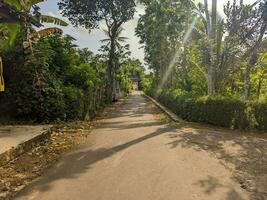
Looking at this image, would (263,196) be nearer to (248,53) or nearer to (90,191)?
(90,191)

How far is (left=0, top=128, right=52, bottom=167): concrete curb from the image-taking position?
Answer: 769 centimetres

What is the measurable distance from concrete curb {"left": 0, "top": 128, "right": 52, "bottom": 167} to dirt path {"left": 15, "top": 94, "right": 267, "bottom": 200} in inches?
43.2

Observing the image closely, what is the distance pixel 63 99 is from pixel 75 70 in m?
3.00

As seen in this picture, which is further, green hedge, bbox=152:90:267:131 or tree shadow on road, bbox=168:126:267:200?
green hedge, bbox=152:90:267:131

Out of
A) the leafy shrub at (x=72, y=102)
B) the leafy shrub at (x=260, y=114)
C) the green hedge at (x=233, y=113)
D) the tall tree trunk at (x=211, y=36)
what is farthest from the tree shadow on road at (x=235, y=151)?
the leafy shrub at (x=72, y=102)

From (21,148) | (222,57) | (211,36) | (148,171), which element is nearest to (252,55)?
(222,57)

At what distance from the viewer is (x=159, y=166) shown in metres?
7.71

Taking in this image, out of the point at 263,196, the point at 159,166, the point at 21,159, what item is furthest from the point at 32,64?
the point at 263,196

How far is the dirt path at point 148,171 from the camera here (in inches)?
229

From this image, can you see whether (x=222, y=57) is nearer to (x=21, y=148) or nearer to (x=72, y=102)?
(x=72, y=102)

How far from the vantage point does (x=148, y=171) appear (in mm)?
7242

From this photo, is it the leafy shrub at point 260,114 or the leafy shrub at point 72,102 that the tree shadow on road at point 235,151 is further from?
the leafy shrub at point 72,102

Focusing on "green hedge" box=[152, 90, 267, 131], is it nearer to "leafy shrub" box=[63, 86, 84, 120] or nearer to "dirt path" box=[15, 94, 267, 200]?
"dirt path" box=[15, 94, 267, 200]

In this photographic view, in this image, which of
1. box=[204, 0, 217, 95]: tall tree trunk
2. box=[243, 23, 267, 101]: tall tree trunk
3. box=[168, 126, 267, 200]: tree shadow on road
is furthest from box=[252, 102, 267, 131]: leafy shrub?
box=[204, 0, 217, 95]: tall tree trunk
